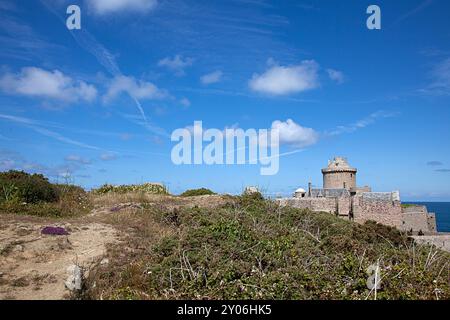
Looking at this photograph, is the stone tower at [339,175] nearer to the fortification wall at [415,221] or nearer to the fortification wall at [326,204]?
the fortification wall at [415,221]

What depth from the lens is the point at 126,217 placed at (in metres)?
12.2

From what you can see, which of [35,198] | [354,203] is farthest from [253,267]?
[354,203]

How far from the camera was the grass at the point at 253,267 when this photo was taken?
618cm

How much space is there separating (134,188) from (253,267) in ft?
51.4

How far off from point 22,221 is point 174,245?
17.8ft

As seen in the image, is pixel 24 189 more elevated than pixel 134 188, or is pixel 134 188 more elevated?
pixel 134 188

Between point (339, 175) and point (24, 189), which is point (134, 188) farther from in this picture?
point (339, 175)

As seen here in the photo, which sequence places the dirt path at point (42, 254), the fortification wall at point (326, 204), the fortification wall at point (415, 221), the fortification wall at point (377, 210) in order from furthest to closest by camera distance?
the fortification wall at point (415, 221), the fortification wall at point (326, 204), the fortification wall at point (377, 210), the dirt path at point (42, 254)

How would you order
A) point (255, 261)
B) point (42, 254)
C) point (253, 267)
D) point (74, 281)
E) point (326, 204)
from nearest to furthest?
point (74, 281)
point (253, 267)
point (255, 261)
point (42, 254)
point (326, 204)

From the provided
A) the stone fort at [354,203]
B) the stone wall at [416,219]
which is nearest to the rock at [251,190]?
the stone fort at [354,203]

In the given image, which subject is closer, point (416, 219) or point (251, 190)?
point (251, 190)

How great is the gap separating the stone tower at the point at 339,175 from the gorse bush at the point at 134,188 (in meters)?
19.8

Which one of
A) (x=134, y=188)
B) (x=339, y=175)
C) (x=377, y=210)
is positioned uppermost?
(x=339, y=175)

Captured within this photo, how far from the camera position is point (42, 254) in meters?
8.33
